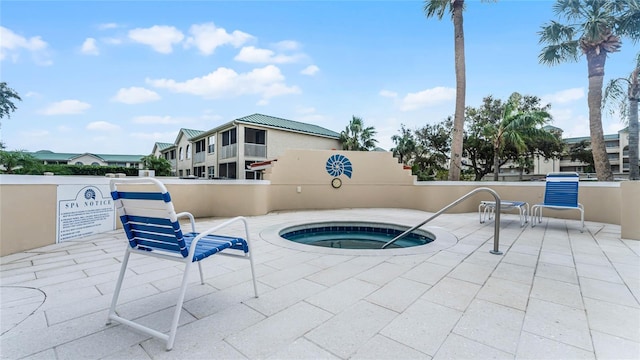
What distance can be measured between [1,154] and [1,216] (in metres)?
26.5

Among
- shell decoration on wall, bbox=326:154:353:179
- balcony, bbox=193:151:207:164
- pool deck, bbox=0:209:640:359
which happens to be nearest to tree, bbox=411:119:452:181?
shell decoration on wall, bbox=326:154:353:179

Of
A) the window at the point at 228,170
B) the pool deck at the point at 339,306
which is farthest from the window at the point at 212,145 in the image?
the pool deck at the point at 339,306

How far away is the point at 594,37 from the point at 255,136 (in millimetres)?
17045

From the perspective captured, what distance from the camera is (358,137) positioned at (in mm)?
22672

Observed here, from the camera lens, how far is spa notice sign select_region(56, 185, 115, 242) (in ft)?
13.9

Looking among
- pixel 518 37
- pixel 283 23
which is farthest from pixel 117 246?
pixel 518 37

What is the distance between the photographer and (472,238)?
461 centimetres

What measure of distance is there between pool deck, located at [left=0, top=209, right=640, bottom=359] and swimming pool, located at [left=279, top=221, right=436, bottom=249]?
1.91 metres

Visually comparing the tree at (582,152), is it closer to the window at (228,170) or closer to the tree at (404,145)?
the tree at (404,145)

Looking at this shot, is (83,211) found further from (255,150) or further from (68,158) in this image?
(68,158)

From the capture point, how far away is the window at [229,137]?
18.3 metres

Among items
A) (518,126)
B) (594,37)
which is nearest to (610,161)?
(518,126)

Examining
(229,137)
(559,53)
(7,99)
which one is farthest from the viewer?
(7,99)

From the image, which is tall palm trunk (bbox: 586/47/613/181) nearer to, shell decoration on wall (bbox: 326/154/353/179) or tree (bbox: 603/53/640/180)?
tree (bbox: 603/53/640/180)
